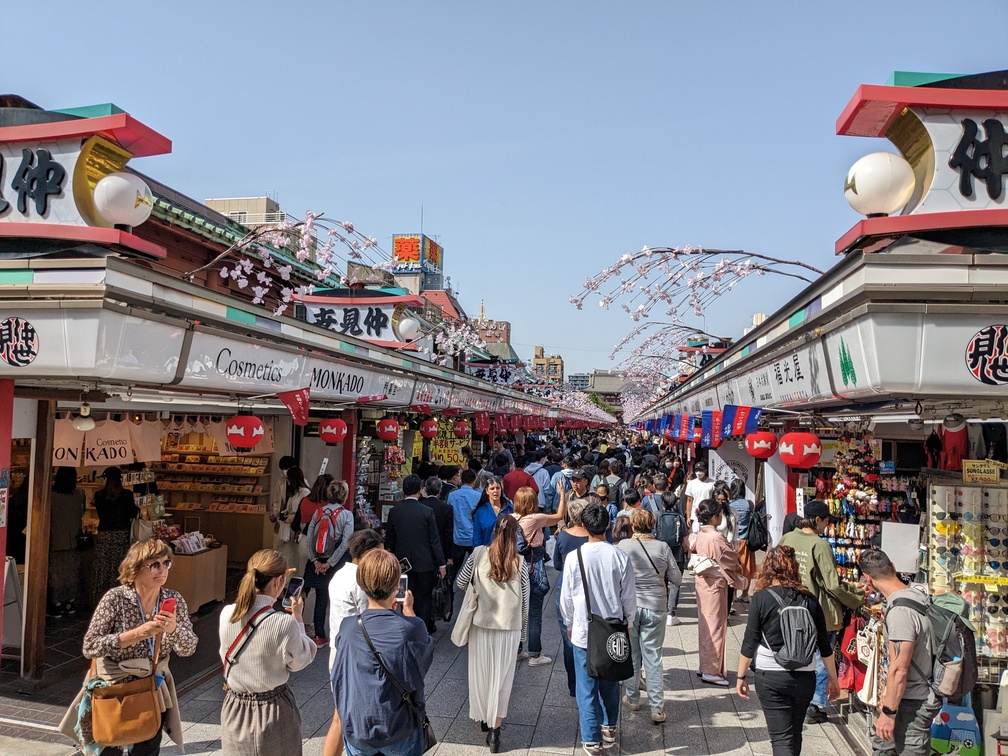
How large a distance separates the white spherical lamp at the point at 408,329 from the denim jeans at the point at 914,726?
11592mm

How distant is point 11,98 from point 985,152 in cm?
863

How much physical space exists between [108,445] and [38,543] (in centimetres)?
216

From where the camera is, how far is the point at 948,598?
5105 mm

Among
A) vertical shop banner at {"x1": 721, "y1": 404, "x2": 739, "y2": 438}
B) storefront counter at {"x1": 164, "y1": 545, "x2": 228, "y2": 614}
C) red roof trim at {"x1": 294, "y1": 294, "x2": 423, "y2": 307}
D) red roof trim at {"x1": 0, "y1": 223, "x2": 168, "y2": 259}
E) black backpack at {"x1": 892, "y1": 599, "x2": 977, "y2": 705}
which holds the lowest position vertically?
storefront counter at {"x1": 164, "y1": 545, "x2": 228, "y2": 614}

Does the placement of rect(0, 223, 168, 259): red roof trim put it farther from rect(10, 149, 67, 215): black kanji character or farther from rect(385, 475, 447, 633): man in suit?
rect(385, 475, 447, 633): man in suit

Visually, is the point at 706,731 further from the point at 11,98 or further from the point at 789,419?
the point at 11,98

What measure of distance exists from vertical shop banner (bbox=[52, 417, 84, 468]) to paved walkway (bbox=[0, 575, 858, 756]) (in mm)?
3704

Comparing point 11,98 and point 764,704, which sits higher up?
point 11,98

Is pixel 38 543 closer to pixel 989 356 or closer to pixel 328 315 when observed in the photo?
pixel 328 315

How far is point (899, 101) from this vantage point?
186 inches

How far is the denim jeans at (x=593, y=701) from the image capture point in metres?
5.50

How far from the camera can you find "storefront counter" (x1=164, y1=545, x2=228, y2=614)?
982 centimetres

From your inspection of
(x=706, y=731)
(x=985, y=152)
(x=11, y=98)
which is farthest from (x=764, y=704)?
(x=11, y=98)

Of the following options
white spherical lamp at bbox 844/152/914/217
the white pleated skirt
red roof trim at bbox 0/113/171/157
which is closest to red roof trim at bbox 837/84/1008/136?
white spherical lamp at bbox 844/152/914/217
